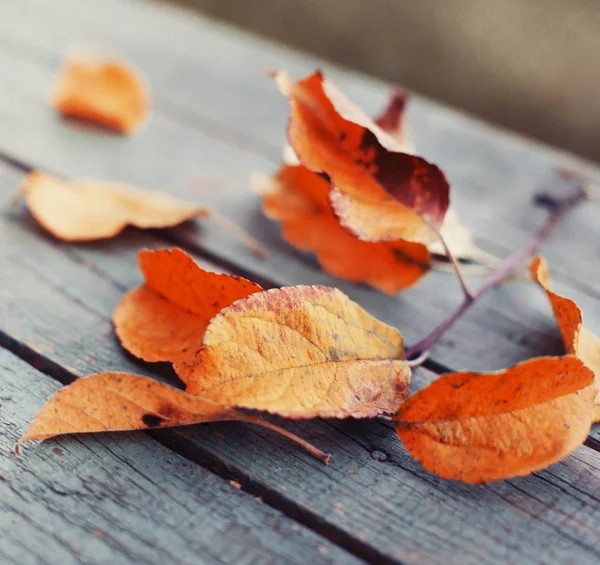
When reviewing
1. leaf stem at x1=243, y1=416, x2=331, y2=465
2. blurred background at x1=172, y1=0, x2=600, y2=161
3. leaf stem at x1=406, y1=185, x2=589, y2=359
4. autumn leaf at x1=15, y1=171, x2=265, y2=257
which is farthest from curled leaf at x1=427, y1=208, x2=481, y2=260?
blurred background at x1=172, y1=0, x2=600, y2=161

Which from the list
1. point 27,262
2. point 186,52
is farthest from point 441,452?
point 186,52

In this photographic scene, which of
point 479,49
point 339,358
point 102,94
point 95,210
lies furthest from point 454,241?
point 479,49

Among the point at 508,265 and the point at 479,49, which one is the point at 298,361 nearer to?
the point at 508,265

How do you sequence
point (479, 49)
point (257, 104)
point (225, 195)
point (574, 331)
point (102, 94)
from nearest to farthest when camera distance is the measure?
point (574, 331) → point (225, 195) → point (102, 94) → point (257, 104) → point (479, 49)

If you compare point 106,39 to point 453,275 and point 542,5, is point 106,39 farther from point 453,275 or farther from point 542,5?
point 542,5

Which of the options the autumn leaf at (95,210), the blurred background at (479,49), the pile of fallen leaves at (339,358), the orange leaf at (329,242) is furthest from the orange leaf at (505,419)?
the blurred background at (479,49)

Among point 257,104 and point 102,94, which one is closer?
point 102,94

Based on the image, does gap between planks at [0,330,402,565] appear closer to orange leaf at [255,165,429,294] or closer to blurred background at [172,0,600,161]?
orange leaf at [255,165,429,294]

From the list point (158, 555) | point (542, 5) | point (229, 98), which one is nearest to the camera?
point (158, 555)
